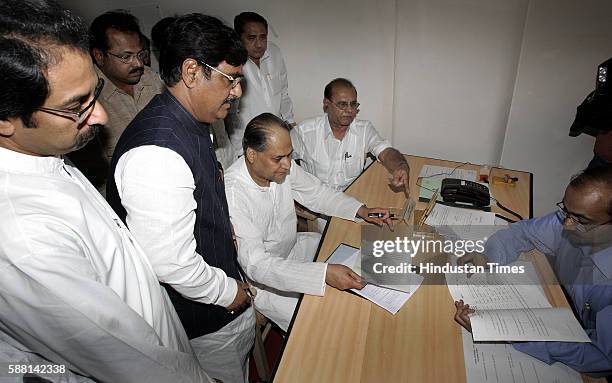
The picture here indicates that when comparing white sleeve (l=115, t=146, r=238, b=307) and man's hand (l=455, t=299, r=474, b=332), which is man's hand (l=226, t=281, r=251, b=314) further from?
man's hand (l=455, t=299, r=474, b=332)

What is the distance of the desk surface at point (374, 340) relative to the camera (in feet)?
4.09

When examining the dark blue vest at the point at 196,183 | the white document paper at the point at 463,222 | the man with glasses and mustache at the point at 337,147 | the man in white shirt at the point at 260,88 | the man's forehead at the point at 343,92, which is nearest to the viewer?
the dark blue vest at the point at 196,183

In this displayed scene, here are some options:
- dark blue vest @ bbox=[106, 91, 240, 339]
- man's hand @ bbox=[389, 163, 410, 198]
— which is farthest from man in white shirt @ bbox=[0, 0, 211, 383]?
man's hand @ bbox=[389, 163, 410, 198]

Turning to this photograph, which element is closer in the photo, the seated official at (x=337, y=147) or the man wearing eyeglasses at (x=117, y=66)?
the man wearing eyeglasses at (x=117, y=66)

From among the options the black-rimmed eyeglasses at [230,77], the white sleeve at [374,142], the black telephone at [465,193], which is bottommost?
the black-rimmed eyeglasses at [230,77]

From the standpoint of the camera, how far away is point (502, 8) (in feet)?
→ 9.22

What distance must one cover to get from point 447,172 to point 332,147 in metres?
0.84

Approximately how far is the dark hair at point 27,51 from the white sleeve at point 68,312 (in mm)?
265

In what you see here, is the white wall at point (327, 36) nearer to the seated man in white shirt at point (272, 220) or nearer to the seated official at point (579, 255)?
the seated man in white shirt at point (272, 220)

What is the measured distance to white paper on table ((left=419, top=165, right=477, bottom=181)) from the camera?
2.46 meters

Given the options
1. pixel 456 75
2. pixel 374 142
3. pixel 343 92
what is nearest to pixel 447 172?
pixel 374 142

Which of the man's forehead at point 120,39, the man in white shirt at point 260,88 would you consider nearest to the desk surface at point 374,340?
the man's forehead at point 120,39

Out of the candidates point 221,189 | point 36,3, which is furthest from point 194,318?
point 36,3

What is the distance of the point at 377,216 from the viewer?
6.53ft
